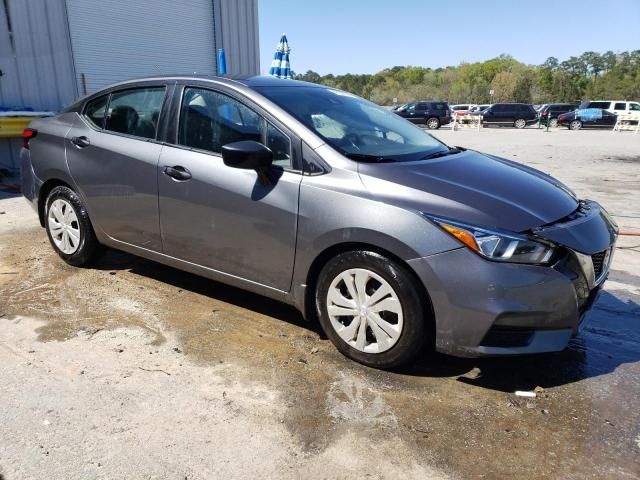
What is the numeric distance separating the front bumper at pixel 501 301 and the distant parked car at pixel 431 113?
1206 inches

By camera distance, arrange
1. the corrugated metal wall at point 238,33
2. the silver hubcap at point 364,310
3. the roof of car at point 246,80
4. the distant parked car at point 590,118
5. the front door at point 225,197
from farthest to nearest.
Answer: the distant parked car at point 590,118 → the corrugated metal wall at point 238,33 → the roof of car at point 246,80 → the front door at point 225,197 → the silver hubcap at point 364,310

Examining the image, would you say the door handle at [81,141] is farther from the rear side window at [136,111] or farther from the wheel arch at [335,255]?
the wheel arch at [335,255]

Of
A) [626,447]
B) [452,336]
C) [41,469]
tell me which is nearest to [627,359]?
[626,447]

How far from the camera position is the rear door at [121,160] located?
3.78 m

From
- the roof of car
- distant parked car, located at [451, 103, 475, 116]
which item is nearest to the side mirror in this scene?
the roof of car

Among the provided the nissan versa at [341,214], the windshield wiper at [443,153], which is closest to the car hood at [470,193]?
the nissan versa at [341,214]

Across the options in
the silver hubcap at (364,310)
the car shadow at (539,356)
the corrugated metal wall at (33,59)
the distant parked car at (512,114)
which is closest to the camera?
the silver hubcap at (364,310)

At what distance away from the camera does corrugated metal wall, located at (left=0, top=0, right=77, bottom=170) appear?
9742 millimetres

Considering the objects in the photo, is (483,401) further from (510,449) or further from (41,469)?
(41,469)

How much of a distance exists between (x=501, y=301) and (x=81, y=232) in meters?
3.40

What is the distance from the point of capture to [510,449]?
2.41 meters

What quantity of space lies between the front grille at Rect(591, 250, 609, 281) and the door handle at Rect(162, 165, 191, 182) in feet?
8.30

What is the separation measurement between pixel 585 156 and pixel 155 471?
1580 centimetres

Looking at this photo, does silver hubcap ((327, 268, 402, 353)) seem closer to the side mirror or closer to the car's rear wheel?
the side mirror
